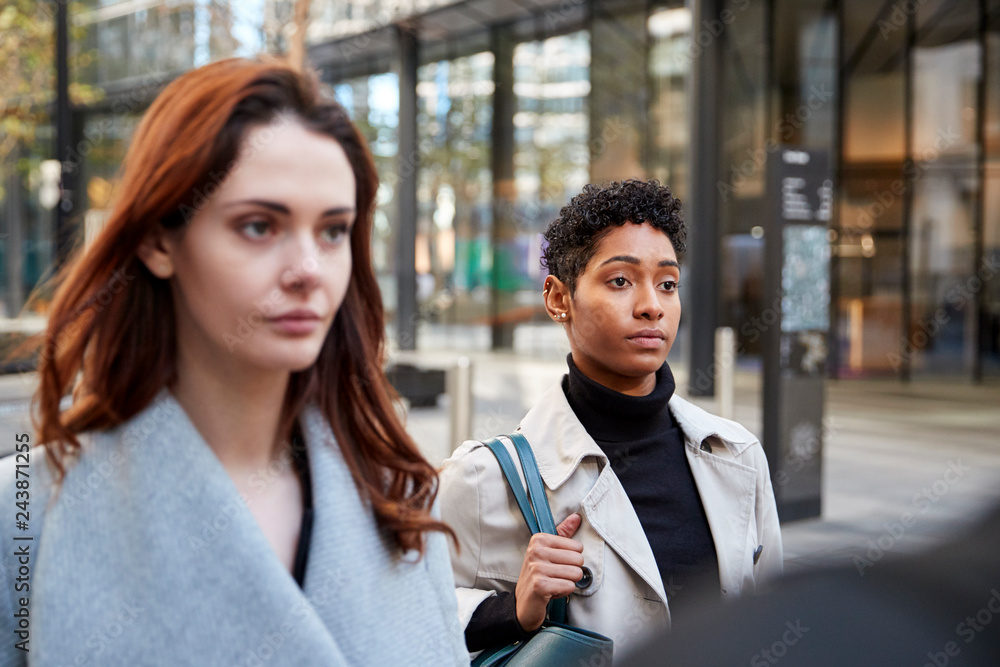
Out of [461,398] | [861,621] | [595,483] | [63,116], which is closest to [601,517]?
[595,483]

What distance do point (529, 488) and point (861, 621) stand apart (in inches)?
50.1

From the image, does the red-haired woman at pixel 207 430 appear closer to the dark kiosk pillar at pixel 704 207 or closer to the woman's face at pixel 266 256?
the woman's face at pixel 266 256

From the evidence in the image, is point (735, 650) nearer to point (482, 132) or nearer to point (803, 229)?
point (803, 229)

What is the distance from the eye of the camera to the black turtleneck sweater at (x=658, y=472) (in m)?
1.89

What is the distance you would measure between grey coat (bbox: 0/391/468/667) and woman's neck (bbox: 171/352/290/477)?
40 mm

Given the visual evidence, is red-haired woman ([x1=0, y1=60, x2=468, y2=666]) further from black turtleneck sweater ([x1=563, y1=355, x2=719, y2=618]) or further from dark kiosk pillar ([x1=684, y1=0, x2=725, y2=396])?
dark kiosk pillar ([x1=684, y1=0, x2=725, y2=396])

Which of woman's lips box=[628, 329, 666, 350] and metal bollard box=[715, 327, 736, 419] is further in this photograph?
metal bollard box=[715, 327, 736, 419]

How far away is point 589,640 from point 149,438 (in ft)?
2.91

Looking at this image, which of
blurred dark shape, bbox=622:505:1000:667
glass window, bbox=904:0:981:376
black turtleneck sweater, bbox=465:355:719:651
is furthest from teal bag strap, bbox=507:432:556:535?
glass window, bbox=904:0:981:376

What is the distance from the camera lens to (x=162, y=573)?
1.09m

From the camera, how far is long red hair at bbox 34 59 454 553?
1112 mm

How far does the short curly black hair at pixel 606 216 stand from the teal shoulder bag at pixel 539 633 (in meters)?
0.42

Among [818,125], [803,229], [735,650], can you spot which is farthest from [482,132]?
[735,650]

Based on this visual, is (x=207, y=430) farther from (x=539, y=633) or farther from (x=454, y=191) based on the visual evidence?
(x=454, y=191)
